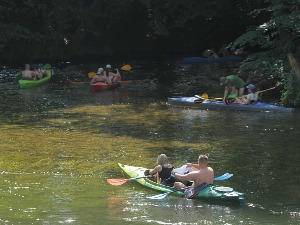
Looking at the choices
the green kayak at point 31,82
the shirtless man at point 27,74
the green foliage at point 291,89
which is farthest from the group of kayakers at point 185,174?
the shirtless man at point 27,74

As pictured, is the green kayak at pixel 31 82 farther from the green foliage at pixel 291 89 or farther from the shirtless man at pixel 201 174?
the shirtless man at pixel 201 174

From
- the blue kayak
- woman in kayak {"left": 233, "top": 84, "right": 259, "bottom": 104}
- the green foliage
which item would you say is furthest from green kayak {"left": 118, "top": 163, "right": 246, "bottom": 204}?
the green foliage

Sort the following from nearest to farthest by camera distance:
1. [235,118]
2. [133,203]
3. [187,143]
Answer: [133,203]
[187,143]
[235,118]

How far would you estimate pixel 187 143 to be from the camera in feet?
51.5

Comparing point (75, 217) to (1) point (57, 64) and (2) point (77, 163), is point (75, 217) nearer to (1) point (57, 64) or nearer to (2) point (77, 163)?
(2) point (77, 163)

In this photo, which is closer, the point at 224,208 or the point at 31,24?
the point at 224,208

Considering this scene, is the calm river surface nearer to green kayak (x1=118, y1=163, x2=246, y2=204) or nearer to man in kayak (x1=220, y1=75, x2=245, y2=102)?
green kayak (x1=118, y1=163, x2=246, y2=204)

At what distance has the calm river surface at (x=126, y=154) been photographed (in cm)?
1080

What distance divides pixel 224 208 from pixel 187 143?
4.82m

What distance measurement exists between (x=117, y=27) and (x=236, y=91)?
18687 millimetres

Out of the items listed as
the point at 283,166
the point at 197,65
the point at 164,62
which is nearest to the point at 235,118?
the point at 283,166

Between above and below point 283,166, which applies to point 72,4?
above

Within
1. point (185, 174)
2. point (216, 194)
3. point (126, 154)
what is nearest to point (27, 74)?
point (126, 154)

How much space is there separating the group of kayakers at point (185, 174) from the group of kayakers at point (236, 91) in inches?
323
